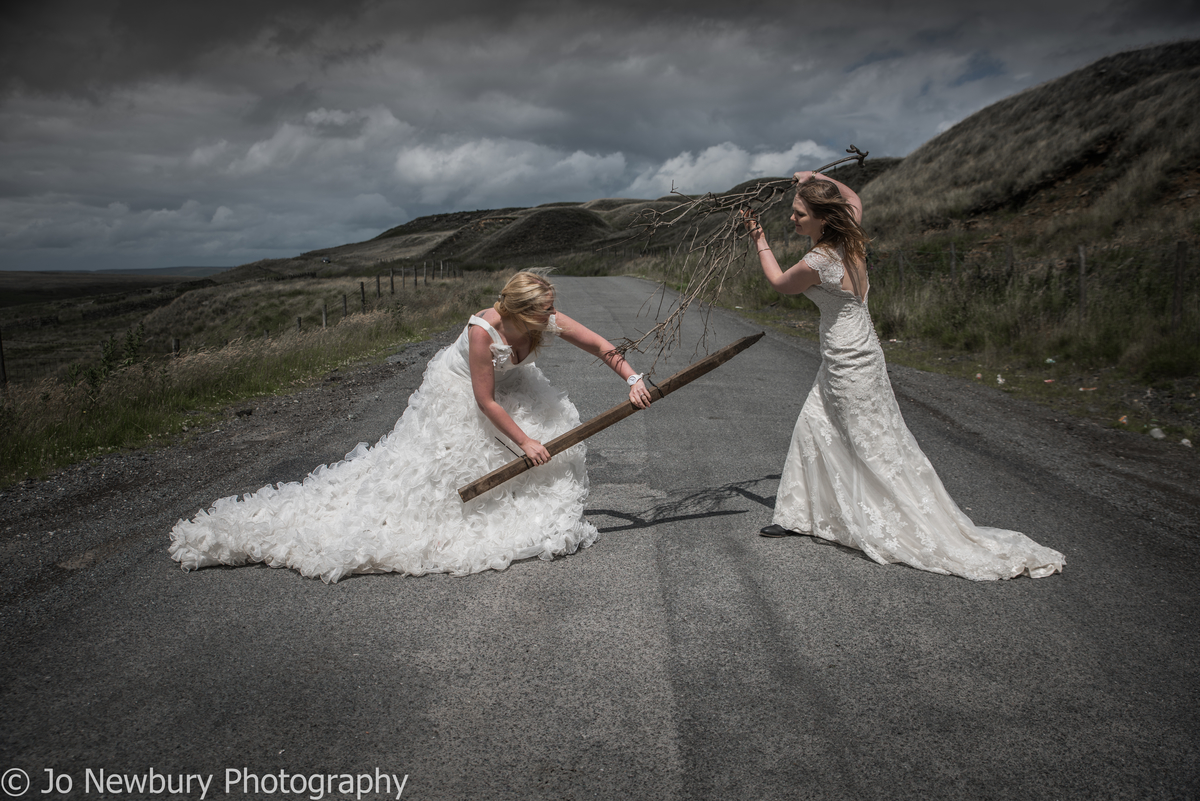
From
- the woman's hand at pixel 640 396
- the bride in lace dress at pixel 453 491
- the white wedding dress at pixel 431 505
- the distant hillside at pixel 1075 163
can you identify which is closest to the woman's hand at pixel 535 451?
the bride in lace dress at pixel 453 491

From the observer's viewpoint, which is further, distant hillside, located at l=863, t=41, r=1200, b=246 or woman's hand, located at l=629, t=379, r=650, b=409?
distant hillside, located at l=863, t=41, r=1200, b=246

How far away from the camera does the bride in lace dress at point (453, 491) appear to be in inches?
146

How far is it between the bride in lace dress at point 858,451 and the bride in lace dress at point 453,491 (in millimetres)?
1198

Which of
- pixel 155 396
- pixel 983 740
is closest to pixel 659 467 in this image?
pixel 983 740

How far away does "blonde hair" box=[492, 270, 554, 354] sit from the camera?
3.72 meters

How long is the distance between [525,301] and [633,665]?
78.7 inches

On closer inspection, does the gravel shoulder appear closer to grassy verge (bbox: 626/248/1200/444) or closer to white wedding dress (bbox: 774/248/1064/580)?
grassy verge (bbox: 626/248/1200/444)

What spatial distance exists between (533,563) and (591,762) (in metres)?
1.65

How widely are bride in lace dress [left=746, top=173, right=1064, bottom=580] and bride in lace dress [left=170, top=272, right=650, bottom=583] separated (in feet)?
3.93

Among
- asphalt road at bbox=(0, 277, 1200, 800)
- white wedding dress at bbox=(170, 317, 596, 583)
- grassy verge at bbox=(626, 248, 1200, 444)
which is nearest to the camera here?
asphalt road at bbox=(0, 277, 1200, 800)


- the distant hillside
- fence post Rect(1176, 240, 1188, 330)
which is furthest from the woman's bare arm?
the distant hillside

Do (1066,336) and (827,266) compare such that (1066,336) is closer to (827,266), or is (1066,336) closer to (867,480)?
(867,480)

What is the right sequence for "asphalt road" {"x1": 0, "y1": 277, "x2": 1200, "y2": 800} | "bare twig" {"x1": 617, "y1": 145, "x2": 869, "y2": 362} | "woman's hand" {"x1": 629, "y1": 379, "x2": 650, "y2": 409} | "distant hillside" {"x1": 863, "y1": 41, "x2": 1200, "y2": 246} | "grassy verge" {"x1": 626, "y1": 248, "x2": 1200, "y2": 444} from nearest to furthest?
1. "asphalt road" {"x1": 0, "y1": 277, "x2": 1200, "y2": 800}
2. "woman's hand" {"x1": 629, "y1": 379, "x2": 650, "y2": 409}
3. "bare twig" {"x1": 617, "y1": 145, "x2": 869, "y2": 362}
4. "grassy verge" {"x1": 626, "y1": 248, "x2": 1200, "y2": 444}
5. "distant hillside" {"x1": 863, "y1": 41, "x2": 1200, "y2": 246}

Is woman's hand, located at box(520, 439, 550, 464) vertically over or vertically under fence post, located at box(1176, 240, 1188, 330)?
under
